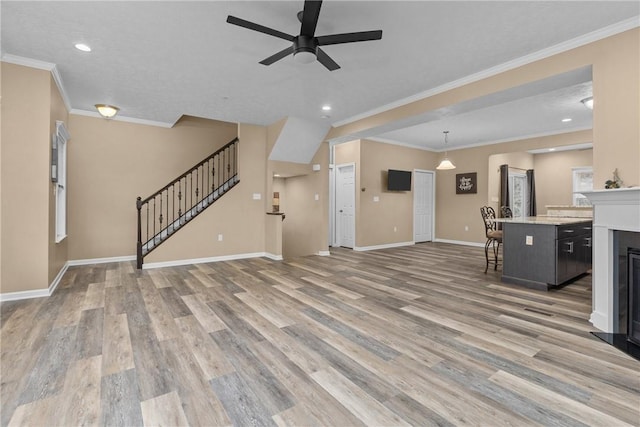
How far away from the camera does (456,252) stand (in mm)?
7047

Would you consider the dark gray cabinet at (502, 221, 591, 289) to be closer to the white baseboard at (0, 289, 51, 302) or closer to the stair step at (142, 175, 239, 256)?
the stair step at (142, 175, 239, 256)

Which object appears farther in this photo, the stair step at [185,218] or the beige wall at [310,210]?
the beige wall at [310,210]

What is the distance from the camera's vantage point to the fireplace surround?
2463mm

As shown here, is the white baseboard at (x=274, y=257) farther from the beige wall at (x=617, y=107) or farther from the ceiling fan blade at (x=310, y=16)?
the beige wall at (x=617, y=107)

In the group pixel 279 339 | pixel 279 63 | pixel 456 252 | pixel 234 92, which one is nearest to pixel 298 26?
pixel 279 63

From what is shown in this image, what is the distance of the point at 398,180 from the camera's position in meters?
8.01

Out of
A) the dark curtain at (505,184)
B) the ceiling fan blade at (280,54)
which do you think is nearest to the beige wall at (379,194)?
the dark curtain at (505,184)

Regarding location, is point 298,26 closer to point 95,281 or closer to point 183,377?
point 183,377

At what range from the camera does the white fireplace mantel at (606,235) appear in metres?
2.50

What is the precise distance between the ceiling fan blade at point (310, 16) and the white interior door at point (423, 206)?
6.84m

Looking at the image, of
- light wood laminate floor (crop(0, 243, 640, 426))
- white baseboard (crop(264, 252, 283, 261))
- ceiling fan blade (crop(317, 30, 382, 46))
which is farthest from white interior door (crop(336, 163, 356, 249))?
ceiling fan blade (crop(317, 30, 382, 46))

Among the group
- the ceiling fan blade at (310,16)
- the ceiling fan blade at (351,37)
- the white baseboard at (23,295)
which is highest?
the ceiling fan blade at (310,16)

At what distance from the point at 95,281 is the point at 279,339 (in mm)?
3466

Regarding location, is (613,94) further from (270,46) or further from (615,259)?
(270,46)
